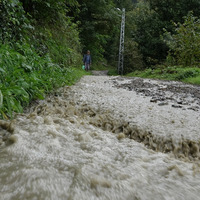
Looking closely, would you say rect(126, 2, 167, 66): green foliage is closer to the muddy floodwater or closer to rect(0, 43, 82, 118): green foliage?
rect(0, 43, 82, 118): green foliage

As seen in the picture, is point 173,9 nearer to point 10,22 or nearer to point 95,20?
point 95,20

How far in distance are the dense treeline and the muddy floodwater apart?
434 mm

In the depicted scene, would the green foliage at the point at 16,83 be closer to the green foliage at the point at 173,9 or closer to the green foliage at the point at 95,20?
the green foliage at the point at 95,20

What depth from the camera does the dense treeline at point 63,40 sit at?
267 centimetres

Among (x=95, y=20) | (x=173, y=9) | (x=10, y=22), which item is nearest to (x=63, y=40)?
(x=10, y=22)

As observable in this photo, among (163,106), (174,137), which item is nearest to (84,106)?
(163,106)

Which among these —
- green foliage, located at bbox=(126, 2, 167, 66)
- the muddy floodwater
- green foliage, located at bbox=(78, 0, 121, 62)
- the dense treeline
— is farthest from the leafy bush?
green foliage, located at bbox=(126, 2, 167, 66)

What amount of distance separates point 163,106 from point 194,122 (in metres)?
0.77

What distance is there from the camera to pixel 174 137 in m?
Result: 2.17

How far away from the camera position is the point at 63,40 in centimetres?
691

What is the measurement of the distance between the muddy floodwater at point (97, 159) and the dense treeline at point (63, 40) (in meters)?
0.43

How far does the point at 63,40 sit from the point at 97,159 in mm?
6180

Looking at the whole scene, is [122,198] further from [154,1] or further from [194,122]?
[154,1]

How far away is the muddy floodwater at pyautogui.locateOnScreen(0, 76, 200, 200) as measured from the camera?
1.09m
